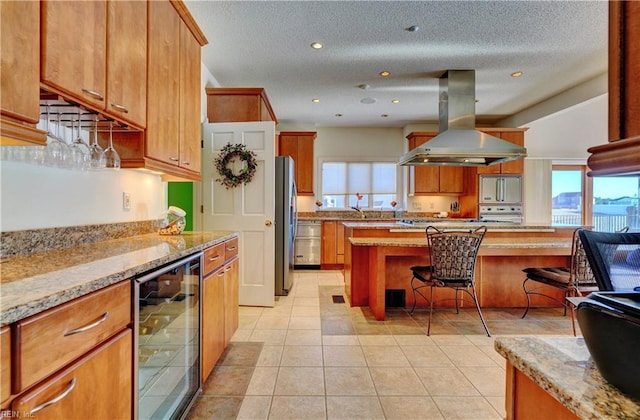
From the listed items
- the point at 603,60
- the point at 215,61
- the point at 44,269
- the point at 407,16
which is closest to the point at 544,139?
the point at 603,60

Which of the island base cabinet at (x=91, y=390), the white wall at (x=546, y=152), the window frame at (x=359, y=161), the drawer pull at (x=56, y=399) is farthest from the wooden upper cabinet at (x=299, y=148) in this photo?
the drawer pull at (x=56, y=399)

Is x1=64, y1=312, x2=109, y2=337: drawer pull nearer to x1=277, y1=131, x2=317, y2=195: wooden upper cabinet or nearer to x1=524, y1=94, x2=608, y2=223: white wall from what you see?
x1=277, y1=131, x2=317, y2=195: wooden upper cabinet

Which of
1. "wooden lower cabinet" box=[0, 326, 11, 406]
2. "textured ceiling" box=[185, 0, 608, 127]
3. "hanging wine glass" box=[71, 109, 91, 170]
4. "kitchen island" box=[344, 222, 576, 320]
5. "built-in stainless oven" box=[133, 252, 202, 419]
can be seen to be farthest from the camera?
"kitchen island" box=[344, 222, 576, 320]

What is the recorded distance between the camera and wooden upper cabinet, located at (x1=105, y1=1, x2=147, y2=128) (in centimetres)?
158

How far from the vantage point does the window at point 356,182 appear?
6641 millimetres

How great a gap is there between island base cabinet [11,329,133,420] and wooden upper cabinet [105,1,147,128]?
113 cm

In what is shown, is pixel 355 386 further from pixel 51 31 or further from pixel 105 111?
pixel 51 31

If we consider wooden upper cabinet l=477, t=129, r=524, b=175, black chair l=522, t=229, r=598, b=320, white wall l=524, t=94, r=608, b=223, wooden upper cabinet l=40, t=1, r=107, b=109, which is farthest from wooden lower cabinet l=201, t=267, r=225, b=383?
white wall l=524, t=94, r=608, b=223

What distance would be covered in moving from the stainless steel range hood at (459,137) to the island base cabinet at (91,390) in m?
3.47

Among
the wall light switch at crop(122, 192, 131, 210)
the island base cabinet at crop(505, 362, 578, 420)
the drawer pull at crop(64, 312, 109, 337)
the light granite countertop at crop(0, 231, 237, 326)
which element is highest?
the wall light switch at crop(122, 192, 131, 210)

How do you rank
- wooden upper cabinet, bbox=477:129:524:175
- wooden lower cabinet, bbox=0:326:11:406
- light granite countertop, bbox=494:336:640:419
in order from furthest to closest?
wooden upper cabinet, bbox=477:129:524:175
wooden lower cabinet, bbox=0:326:11:406
light granite countertop, bbox=494:336:640:419

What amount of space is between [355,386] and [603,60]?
428 centimetres

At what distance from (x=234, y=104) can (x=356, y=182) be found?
134 inches

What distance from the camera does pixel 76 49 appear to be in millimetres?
1344
